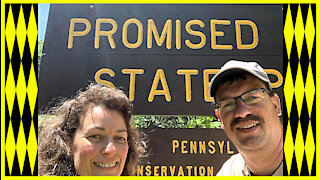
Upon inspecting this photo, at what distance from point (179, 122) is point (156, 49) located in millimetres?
582

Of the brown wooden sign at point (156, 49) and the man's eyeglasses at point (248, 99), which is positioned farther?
the brown wooden sign at point (156, 49)

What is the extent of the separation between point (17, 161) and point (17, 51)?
2.20ft

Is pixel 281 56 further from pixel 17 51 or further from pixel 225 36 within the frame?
pixel 17 51

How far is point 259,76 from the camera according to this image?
7.21ft

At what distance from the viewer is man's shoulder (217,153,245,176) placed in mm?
2414

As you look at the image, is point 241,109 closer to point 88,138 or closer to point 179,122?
point 179,122

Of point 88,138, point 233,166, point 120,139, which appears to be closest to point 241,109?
point 233,166

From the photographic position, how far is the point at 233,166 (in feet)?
8.20

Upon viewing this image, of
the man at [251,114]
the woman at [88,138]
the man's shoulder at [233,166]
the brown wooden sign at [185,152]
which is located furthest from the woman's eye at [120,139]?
the man's shoulder at [233,166]

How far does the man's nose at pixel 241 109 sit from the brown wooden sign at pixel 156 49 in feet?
1.32

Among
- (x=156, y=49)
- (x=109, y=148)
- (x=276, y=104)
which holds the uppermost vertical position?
(x=156, y=49)

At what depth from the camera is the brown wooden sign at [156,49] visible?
8.61 ft

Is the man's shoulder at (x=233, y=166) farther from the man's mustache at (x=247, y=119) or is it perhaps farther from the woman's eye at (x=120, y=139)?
the woman's eye at (x=120, y=139)

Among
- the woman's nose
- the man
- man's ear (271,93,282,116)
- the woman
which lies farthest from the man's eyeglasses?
the woman's nose
